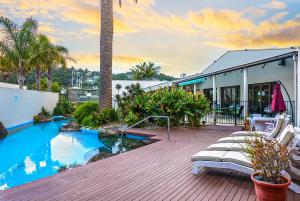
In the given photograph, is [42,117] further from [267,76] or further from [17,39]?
[267,76]

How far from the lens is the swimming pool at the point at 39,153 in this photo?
26.0 feet

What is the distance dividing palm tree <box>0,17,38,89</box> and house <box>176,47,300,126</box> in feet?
43.9

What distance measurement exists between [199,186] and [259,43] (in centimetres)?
2060

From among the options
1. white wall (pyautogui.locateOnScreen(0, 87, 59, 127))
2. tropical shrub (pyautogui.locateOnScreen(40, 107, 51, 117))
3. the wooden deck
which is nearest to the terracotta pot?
the wooden deck

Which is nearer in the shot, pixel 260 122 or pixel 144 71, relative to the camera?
pixel 260 122

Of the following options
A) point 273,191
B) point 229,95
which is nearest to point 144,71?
point 229,95

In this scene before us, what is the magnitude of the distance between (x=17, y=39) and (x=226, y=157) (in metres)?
21.1

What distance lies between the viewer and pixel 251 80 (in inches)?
707

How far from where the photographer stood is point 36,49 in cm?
2309

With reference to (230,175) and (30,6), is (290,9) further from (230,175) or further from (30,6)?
(30,6)

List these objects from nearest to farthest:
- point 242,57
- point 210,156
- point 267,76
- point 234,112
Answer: point 210,156 < point 234,112 < point 267,76 < point 242,57

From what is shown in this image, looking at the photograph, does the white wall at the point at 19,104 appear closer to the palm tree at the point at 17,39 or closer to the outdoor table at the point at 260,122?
the palm tree at the point at 17,39

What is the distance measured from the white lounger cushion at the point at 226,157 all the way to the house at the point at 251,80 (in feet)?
23.9

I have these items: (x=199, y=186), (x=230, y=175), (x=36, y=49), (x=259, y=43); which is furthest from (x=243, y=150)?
(x=36, y=49)
